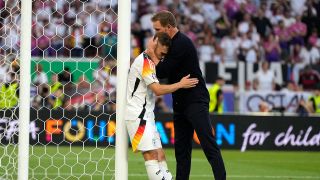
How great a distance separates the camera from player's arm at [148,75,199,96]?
26.3 ft

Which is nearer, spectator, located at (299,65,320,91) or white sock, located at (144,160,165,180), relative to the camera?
white sock, located at (144,160,165,180)

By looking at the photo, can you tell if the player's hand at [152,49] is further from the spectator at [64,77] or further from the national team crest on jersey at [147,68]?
the spectator at [64,77]

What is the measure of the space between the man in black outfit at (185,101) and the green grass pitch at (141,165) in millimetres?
1185

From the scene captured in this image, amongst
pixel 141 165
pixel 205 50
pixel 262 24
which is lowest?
pixel 141 165

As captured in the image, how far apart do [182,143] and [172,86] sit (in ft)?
2.55

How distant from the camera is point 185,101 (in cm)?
853

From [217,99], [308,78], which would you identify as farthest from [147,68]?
[308,78]

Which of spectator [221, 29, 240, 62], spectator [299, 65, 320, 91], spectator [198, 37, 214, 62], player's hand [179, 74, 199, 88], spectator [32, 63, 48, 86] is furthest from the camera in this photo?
spectator [221, 29, 240, 62]

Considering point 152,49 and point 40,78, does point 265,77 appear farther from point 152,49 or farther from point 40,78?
point 152,49

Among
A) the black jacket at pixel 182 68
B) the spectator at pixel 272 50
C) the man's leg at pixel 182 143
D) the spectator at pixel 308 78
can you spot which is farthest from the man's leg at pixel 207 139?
the spectator at pixel 272 50

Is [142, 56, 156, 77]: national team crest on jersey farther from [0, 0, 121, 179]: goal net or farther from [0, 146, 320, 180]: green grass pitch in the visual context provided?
[0, 0, 121, 179]: goal net

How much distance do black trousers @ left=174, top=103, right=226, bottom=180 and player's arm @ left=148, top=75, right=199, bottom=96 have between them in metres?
0.28

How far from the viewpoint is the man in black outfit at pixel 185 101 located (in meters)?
8.34

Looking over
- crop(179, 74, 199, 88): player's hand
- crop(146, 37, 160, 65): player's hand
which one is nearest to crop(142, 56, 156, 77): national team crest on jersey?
crop(146, 37, 160, 65): player's hand
